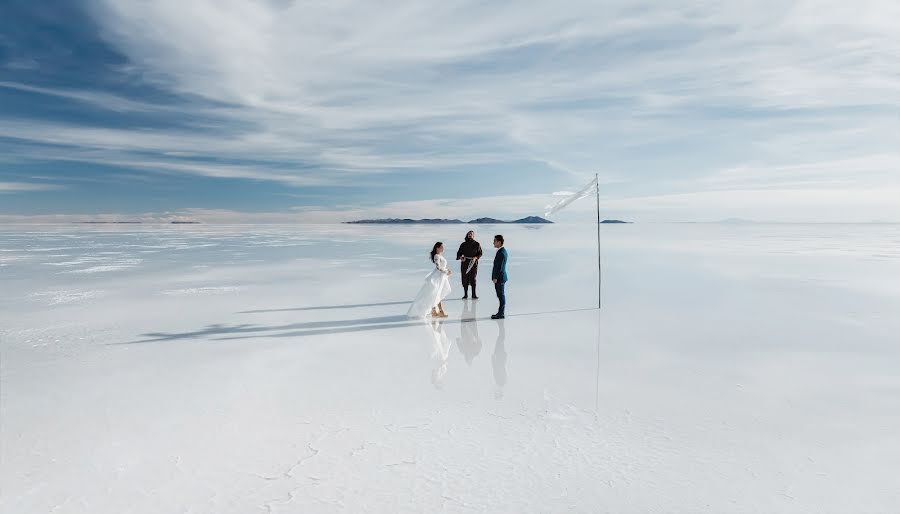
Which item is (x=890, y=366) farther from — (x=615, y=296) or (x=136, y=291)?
(x=136, y=291)

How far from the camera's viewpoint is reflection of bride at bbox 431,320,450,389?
6816 mm

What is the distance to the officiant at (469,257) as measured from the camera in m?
12.6

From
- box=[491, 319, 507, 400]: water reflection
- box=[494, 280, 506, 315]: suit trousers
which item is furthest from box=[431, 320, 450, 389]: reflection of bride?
box=[494, 280, 506, 315]: suit trousers

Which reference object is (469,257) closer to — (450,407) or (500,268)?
(500,268)

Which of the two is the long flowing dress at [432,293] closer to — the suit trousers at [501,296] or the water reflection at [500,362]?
the suit trousers at [501,296]

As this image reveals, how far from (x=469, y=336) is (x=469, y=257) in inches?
147

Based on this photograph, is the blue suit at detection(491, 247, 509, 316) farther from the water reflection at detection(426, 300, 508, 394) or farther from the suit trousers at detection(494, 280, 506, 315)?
the water reflection at detection(426, 300, 508, 394)

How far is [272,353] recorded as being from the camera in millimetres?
8078

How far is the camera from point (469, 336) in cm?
928

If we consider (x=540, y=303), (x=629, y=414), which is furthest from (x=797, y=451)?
(x=540, y=303)

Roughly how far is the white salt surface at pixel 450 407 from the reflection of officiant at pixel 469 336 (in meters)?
0.06

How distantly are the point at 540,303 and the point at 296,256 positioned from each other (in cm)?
1707

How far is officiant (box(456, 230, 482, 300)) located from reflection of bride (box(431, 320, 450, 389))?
2.52 meters

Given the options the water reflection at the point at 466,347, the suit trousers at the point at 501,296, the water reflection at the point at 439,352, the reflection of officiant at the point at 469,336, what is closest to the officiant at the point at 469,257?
the reflection of officiant at the point at 469,336
